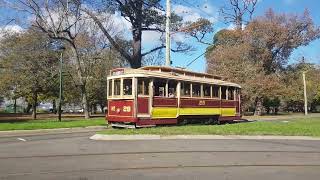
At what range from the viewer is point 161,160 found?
1276 centimetres

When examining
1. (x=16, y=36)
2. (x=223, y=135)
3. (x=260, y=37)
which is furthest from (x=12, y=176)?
(x=260, y=37)

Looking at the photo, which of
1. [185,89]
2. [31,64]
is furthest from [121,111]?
[31,64]

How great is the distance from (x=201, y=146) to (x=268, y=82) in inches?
1800

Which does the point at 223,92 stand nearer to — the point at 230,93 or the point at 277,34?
the point at 230,93

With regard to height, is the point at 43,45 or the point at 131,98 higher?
the point at 43,45

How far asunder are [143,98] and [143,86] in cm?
62

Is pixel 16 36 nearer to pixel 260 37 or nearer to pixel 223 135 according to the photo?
pixel 260 37

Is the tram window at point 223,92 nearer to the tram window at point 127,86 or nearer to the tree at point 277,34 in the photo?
the tram window at point 127,86

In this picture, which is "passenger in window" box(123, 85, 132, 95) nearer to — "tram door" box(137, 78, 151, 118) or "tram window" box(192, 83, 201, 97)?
"tram door" box(137, 78, 151, 118)

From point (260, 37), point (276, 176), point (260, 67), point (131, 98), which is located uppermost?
point (260, 37)

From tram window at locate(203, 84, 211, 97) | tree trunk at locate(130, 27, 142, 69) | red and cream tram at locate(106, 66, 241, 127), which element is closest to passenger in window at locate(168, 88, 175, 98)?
red and cream tram at locate(106, 66, 241, 127)

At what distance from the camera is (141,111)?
82.1 feet

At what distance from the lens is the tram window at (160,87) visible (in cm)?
2572

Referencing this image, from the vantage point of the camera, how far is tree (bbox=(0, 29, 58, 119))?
53969mm
